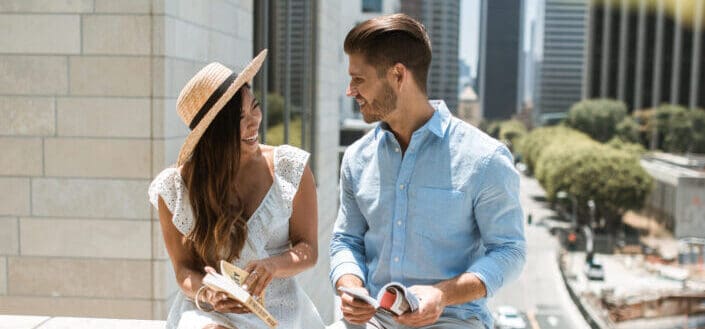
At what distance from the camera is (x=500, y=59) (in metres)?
129

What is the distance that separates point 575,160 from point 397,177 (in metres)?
53.7

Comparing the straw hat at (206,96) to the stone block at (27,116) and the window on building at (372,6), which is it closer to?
the stone block at (27,116)

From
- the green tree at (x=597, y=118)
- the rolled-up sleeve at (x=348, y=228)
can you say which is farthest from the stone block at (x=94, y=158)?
the green tree at (x=597, y=118)

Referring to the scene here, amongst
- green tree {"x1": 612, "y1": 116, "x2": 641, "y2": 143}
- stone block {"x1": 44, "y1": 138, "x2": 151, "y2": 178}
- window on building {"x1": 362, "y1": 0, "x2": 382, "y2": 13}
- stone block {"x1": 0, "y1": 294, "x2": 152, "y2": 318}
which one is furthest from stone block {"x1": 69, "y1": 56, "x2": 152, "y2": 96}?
green tree {"x1": 612, "y1": 116, "x2": 641, "y2": 143}

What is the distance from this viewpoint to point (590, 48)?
331 ft

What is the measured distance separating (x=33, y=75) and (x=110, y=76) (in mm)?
546

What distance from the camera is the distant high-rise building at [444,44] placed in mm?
97688

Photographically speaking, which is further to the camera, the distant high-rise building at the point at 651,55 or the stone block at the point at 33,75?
the distant high-rise building at the point at 651,55

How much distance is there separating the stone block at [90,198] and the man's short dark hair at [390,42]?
125 inches

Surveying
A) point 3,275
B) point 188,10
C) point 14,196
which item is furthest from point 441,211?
point 3,275

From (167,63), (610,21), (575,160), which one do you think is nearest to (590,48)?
(610,21)

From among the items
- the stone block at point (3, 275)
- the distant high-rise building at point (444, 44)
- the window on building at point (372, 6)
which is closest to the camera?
the stone block at point (3, 275)

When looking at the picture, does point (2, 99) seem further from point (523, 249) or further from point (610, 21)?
point (610, 21)

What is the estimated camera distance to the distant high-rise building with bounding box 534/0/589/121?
11794 cm
